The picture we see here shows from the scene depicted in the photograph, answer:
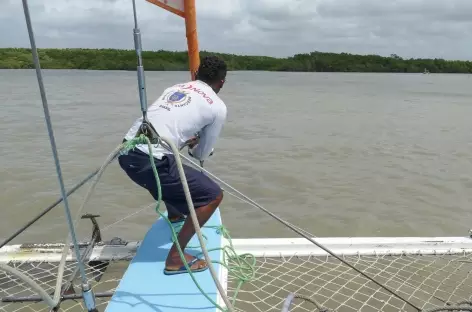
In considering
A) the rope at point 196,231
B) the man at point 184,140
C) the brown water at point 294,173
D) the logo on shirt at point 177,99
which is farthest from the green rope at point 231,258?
the brown water at point 294,173

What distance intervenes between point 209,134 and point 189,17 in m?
1.35

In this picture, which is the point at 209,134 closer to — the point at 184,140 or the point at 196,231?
the point at 184,140

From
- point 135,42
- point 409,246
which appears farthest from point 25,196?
point 409,246

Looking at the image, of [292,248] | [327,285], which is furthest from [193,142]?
[327,285]

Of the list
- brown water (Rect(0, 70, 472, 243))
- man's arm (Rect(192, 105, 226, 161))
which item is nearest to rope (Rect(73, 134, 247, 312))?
man's arm (Rect(192, 105, 226, 161))

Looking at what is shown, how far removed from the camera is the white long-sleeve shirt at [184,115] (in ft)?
9.61

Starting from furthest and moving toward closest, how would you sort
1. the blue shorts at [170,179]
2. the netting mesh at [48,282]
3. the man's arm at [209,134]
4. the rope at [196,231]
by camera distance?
the netting mesh at [48,282] < the man's arm at [209,134] < the blue shorts at [170,179] < the rope at [196,231]

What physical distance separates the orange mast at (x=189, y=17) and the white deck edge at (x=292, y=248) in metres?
1.59

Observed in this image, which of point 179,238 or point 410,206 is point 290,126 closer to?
point 410,206

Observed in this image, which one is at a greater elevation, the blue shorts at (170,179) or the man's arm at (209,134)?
the man's arm at (209,134)

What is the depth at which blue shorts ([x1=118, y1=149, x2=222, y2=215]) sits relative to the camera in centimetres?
292

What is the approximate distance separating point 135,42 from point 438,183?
6.77m

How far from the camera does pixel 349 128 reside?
527 inches

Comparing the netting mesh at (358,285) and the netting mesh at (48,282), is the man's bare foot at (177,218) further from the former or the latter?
the netting mesh at (358,285)
